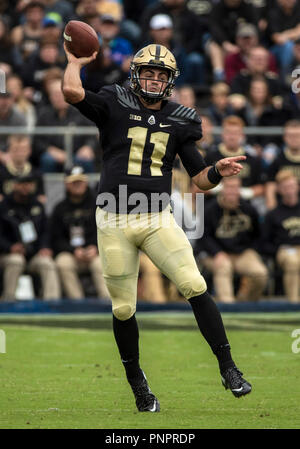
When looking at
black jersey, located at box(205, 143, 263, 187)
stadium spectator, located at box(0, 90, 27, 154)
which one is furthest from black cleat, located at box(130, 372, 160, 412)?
stadium spectator, located at box(0, 90, 27, 154)

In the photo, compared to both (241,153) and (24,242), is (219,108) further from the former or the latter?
(24,242)

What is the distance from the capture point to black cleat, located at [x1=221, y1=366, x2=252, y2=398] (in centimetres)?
600

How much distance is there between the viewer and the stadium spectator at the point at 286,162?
43.6 feet

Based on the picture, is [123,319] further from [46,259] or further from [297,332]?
[46,259]

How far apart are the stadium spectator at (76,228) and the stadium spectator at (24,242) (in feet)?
0.49

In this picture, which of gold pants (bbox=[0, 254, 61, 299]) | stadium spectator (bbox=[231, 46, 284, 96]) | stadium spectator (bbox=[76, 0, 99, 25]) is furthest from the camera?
stadium spectator (bbox=[76, 0, 99, 25])

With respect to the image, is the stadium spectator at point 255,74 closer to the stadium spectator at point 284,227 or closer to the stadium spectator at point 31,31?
the stadium spectator at point 284,227

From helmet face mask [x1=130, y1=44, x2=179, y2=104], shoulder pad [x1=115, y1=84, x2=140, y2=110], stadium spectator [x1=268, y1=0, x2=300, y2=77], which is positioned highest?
stadium spectator [x1=268, y1=0, x2=300, y2=77]

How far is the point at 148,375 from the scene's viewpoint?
7801 millimetres

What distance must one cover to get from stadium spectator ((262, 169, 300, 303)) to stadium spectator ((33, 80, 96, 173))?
225cm

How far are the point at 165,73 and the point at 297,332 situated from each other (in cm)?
425

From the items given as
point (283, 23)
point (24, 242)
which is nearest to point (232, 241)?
point (24, 242)

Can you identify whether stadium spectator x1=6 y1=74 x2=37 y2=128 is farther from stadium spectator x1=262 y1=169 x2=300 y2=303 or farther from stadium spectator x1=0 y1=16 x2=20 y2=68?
stadium spectator x1=262 y1=169 x2=300 y2=303
